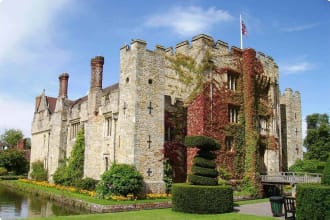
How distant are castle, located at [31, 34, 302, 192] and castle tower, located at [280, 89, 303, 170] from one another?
459 centimetres

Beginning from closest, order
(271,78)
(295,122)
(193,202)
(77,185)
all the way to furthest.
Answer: (193,202) < (77,185) < (271,78) < (295,122)

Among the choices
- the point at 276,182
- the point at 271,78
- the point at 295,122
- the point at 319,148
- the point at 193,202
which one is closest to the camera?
the point at 193,202

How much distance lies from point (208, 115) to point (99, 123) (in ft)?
28.5

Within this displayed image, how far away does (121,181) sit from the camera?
19500mm

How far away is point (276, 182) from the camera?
23.3 meters

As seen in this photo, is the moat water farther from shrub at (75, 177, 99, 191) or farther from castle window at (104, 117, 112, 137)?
castle window at (104, 117, 112, 137)

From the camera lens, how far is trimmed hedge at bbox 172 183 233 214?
48.2ft

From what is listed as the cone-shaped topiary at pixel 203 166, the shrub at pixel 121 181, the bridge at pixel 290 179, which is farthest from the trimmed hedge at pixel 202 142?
the bridge at pixel 290 179

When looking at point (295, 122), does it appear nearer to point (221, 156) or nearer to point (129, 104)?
point (221, 156)

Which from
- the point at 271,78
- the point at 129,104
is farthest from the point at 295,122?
the point at 129,104

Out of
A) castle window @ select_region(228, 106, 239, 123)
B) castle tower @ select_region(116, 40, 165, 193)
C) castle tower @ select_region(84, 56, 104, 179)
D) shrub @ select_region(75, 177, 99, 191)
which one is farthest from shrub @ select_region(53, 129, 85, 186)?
castle window @ select_region(228, 106, 239, 123)

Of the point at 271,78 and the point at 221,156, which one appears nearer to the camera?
the point at 221,156

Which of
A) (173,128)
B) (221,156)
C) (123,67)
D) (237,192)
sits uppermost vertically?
(123,67)

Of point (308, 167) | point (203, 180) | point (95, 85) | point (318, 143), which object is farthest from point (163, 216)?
point (318, 143)
